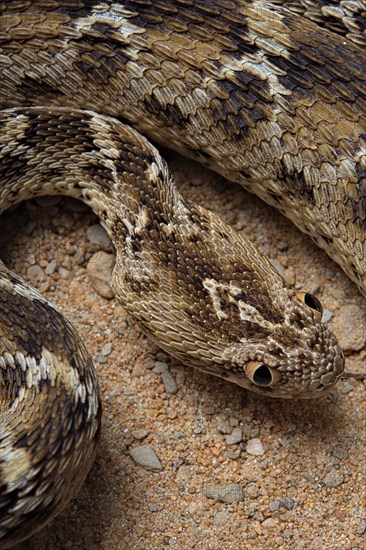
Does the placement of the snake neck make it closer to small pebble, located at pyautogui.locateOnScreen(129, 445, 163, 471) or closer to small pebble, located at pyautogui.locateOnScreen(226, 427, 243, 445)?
small pebble, located at pyautogui.locateOnScreen(226, 427, 243, 445)

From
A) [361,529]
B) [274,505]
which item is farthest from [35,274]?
[361,529]

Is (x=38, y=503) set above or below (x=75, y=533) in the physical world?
above

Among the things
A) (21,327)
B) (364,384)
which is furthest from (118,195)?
(364,384)

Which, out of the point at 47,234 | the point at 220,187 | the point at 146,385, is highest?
the point at 220,187

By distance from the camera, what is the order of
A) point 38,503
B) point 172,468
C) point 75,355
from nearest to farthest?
point 38,503
point 75,355
point 172,468

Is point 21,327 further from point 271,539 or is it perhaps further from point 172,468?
point 271,539

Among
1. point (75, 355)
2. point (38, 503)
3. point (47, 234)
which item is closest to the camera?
point (38, 503)

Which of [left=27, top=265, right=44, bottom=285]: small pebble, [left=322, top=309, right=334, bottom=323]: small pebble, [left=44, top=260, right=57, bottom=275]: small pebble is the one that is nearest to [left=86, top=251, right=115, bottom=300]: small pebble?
[left=44, top=260, right=57, bottom=275]: small pebble
